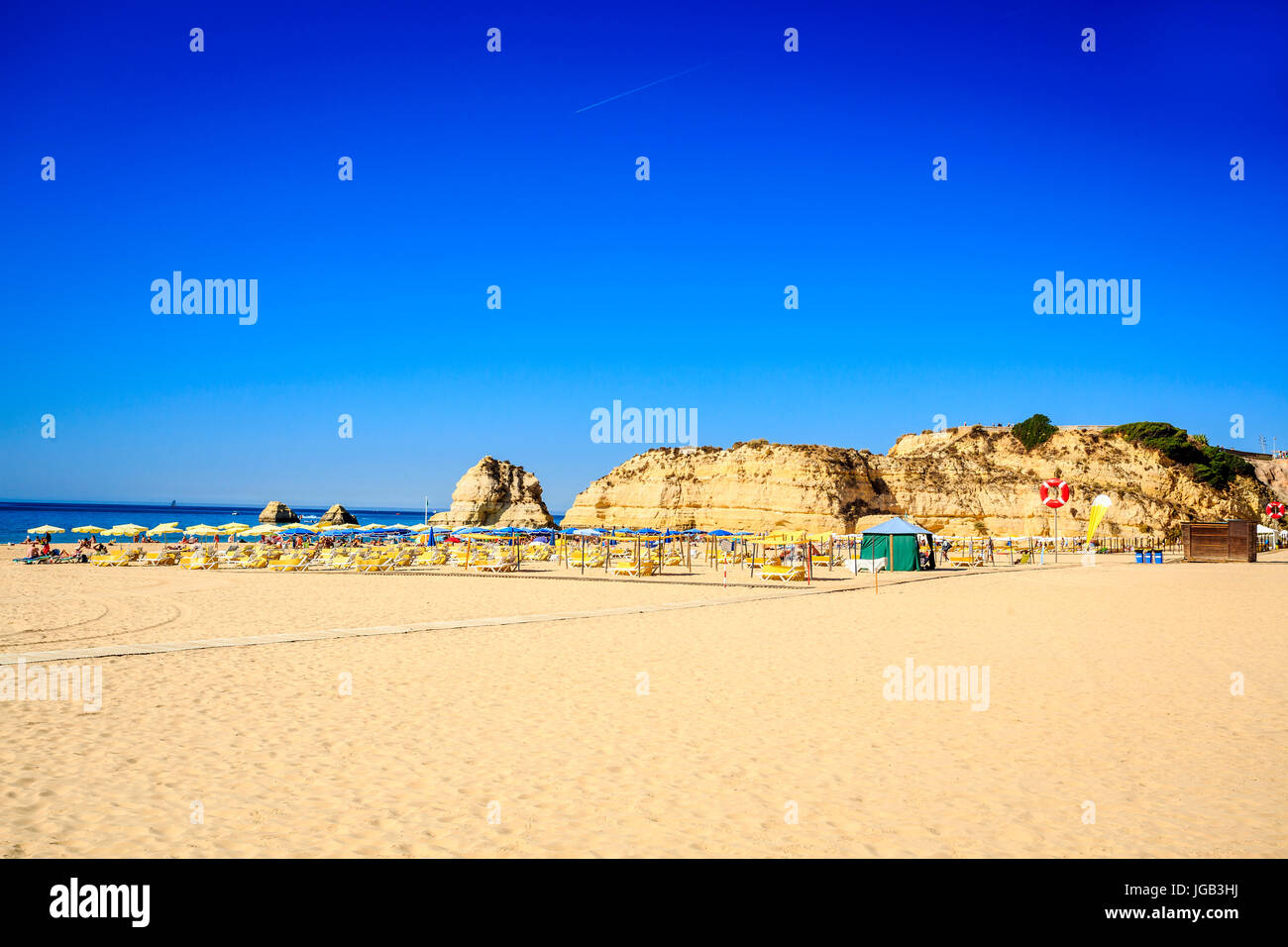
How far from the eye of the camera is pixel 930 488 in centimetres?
8119

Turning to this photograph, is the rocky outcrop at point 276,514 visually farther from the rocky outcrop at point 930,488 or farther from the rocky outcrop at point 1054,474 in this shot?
the rocky outcrop at point 1054,474

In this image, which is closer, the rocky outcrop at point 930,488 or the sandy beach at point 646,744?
the sandy beach at point 646,744

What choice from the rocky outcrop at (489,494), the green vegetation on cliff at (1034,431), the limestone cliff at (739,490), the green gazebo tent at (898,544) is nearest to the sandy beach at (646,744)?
the green gazebo tent at (898,544)

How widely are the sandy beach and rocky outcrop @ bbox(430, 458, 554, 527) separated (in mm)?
92256

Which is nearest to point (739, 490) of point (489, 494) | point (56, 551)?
point (489, 494)

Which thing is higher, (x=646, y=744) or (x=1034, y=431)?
(x=1034, y=431)

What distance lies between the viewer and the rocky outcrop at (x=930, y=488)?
75.0 metres

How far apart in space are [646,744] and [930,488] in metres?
80.0

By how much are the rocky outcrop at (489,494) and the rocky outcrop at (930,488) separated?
22728 mm

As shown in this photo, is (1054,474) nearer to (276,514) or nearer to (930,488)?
(930,488)

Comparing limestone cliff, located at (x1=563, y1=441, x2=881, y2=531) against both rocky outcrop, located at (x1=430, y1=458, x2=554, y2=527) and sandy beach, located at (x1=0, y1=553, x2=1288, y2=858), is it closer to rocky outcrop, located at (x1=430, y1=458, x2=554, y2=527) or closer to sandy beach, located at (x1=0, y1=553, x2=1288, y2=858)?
rocky outcrop, located at (x1=430, y1=458, x2=554, y2=527)
